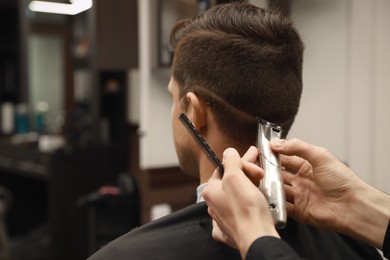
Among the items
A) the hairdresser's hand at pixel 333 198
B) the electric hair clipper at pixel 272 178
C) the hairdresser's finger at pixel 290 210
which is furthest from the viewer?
the hairdresser's finger at pixel 290 210

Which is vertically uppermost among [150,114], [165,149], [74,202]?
[150,114]

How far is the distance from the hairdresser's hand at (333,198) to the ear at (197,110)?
0.72 ft

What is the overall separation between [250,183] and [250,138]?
392 mm

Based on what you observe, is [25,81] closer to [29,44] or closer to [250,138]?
[29,44]

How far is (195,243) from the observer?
1187 mm

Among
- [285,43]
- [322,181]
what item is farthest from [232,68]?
[322,181]

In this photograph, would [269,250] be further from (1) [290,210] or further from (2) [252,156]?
(1) [290,210]

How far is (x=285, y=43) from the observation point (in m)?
1.27

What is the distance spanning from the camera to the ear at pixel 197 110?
4.13ft

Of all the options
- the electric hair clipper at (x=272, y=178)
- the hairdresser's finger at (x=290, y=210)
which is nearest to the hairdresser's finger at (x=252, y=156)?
the electric hair clipper at (x=272, y=178)

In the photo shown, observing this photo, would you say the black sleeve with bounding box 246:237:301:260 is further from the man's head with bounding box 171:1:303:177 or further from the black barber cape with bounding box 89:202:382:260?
the man's head with bounding box 171:1:303:177

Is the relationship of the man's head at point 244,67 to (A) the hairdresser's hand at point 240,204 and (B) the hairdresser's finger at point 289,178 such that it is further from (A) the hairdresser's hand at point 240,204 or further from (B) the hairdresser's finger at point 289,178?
(A) the hairdresser's hand at point 240,204

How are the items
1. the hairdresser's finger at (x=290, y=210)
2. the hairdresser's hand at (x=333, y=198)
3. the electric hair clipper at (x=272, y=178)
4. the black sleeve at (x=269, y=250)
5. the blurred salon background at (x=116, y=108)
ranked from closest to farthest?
1. the black sleeve at (x=269, y=250)
2. the electric hair clipper at (x=272, y=178)
3. the hairdresser's hand at (x=333, y=198)
4. the hairdresser's finger at (x=290, y=210)
5. the blurred salon background at (x=116, y=108)

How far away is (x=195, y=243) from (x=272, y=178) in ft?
0.98
